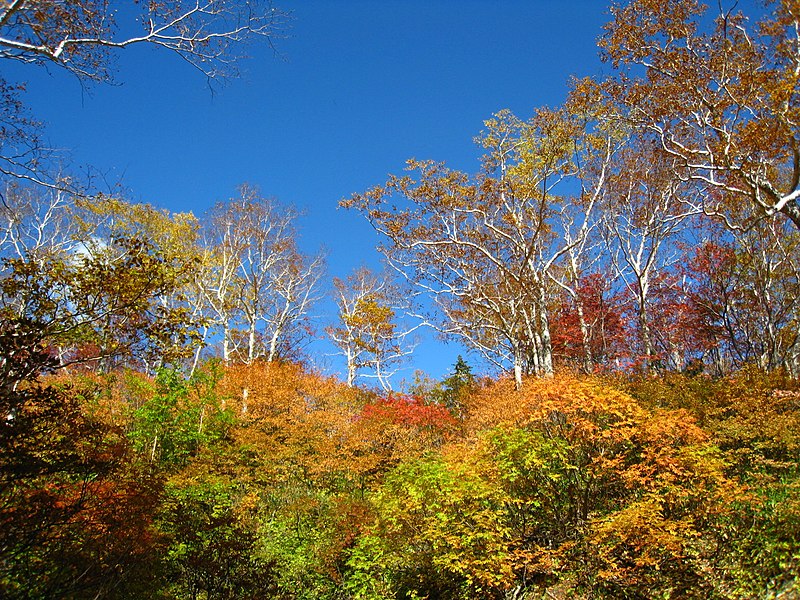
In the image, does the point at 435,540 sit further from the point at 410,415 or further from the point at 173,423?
the point at 410,415

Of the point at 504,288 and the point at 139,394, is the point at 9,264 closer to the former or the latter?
the point at 139,394

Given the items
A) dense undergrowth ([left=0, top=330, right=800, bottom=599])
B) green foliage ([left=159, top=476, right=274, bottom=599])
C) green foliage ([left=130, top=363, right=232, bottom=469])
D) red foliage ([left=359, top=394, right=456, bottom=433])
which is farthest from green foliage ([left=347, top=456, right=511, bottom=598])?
red foliage ([left=359, top=394, right=456, bottom=433])

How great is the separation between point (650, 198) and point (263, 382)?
43.9ft

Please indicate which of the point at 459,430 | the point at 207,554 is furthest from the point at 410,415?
the point at 207,554

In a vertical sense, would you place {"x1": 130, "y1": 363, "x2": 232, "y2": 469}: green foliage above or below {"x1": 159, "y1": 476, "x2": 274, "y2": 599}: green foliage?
above

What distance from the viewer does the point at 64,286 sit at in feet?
17.7

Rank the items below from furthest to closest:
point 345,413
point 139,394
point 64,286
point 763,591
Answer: point 345,413 → point 139,394 → point 64,286 → point 763,591

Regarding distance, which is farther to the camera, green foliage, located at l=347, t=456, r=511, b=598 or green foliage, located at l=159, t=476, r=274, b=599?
green foliage, located at l=159, t=476, r=274, b=599

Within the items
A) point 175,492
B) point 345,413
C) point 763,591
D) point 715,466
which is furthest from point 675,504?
point 345,413

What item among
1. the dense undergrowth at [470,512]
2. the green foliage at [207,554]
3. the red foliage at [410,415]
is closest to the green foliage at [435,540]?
the dense undergrowth at [470,512]

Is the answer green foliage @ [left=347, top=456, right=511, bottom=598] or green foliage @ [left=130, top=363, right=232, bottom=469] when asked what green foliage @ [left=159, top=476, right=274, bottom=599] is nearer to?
green foliage @ [left=347, top=456, right=511, bottom=598]

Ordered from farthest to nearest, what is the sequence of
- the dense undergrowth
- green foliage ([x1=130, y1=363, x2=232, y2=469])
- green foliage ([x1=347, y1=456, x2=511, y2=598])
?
green foliage ([x1=130, y1=363, x2=232, y2=469]), green foliage ([x1=347, y1=456, x2=511, y2=598]), the dense undergrowth

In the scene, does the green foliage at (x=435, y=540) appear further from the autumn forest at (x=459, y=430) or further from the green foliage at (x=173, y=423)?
the green foliage at (x=173, y=423)

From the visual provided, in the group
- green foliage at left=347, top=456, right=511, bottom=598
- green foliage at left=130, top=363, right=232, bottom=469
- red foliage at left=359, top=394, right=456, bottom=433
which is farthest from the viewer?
red foliage at left=359, top=394, right=456, bottom=433
